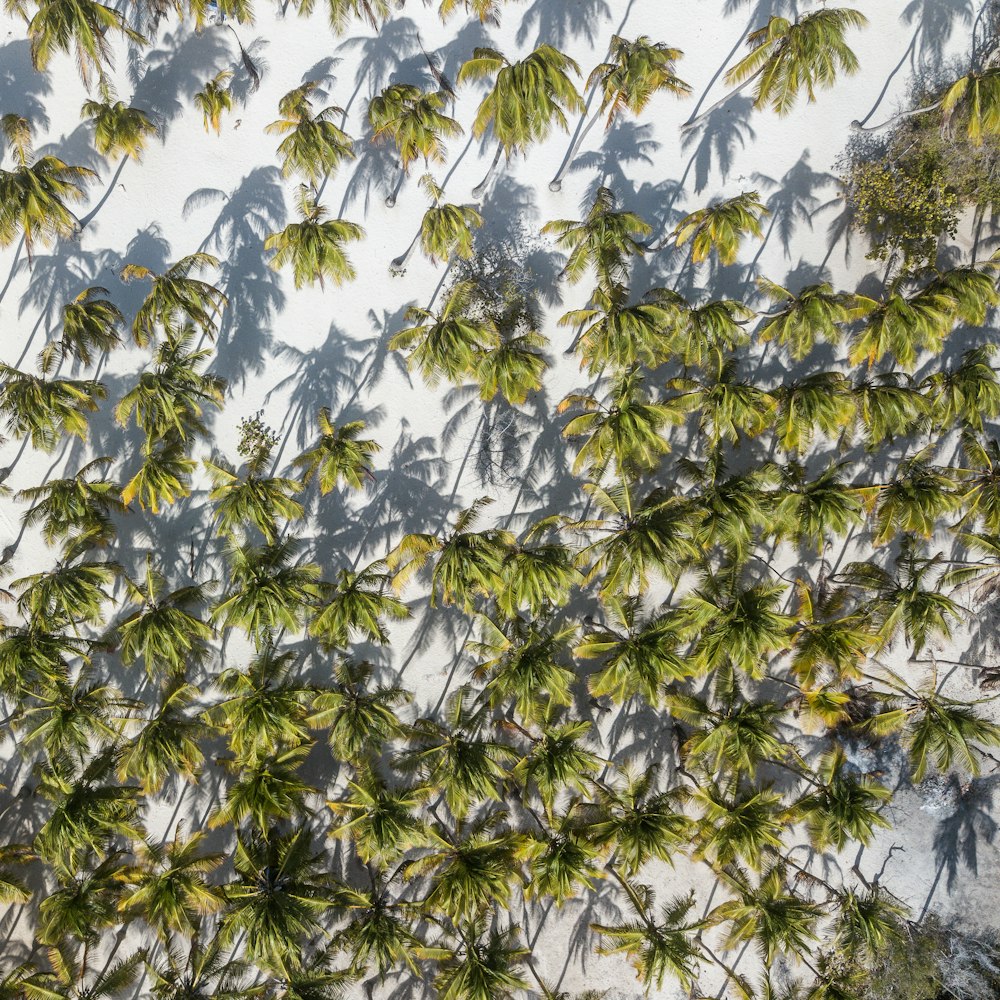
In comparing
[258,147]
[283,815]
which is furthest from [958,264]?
[283,815]

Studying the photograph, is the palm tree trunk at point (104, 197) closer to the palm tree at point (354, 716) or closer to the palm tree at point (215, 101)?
the palm tree at point (215, 101)

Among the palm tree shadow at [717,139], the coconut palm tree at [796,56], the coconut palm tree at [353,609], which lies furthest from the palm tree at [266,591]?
the coconut palm tree at [796,56]

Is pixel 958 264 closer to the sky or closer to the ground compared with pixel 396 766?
closer to the sky

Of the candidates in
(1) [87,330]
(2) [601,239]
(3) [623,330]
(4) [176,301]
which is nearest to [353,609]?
(4) [176,301]

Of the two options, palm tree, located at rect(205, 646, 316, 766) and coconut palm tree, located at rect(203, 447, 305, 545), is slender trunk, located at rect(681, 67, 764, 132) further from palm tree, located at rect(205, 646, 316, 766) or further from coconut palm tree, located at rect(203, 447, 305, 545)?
palm tree, located at rect(205, 646, 316, 766)

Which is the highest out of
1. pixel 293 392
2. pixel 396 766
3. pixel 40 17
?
pixel 40 17

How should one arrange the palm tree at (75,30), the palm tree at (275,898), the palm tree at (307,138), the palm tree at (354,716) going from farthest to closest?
Result: the palm tree at (307,138)
the palm tree at (75,30)
the palm tree at (354,716)
the palm tree at (275,898)

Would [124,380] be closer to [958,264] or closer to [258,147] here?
[258,147]
